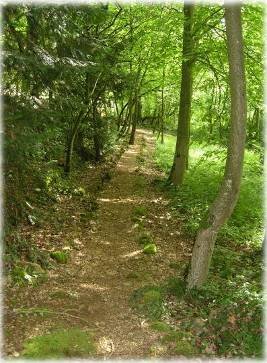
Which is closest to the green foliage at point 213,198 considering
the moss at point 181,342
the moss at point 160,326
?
the moss at point 160,326

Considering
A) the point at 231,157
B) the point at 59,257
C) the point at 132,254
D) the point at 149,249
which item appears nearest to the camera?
the point at 231,157

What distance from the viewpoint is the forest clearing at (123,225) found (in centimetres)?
619

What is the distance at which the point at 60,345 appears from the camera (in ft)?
18.7

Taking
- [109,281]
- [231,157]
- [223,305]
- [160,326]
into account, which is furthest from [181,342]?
[231,157]

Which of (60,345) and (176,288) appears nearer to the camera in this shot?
(60,345)

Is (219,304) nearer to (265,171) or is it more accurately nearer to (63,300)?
(63,300)

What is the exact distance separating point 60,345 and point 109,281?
2267mm

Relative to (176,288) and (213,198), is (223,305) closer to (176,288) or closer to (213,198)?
(176,288)

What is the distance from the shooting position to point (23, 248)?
8055 millimetres

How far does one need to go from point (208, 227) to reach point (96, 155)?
469 inches

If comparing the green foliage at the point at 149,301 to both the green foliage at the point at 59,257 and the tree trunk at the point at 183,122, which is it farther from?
the tree trunk at the point at 183,122

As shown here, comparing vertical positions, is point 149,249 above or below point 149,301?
above

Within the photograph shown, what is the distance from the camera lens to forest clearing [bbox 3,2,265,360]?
6.19 metres

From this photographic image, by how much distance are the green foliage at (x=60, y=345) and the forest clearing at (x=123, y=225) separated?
20 mm
